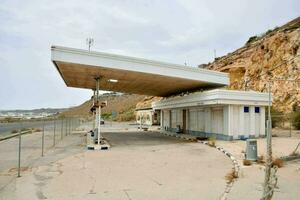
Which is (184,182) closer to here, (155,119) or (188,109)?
(188,109)

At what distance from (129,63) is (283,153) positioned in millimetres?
10168

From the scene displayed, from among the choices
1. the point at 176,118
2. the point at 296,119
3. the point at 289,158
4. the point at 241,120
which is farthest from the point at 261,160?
the point at 296,119

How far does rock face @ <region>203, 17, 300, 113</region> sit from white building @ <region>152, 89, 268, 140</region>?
12.8 meters

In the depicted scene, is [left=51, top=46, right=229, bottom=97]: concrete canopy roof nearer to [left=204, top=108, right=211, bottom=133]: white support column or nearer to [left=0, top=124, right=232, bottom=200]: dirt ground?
[left=204, top=108, right=211, bottom=133]: white support column

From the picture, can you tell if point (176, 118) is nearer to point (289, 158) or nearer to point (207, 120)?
point (207, 120)

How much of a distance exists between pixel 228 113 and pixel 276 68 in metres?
24.7

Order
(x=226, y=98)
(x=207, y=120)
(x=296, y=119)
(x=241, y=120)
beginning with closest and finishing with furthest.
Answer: (x=226, y=98), (x=241, y=120), (x=207, y=120), (x=296, y=119)

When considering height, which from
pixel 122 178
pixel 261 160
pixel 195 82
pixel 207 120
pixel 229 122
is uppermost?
pixel 195 82

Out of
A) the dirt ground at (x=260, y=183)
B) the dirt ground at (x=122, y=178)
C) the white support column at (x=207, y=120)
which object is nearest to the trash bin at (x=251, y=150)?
the dirt ground at (x=260, y=183)

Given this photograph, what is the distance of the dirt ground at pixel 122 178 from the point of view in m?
8.78

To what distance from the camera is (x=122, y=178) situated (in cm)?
1105

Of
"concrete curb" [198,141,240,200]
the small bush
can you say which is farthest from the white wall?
the small bush

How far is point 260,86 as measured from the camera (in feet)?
156

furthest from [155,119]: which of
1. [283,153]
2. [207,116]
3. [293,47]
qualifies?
[283,153]
